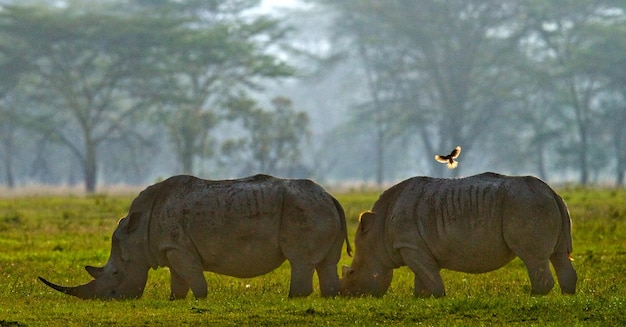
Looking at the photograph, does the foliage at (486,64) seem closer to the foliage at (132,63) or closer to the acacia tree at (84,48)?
the foliage at (132,63)

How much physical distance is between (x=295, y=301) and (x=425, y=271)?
4.77 feet

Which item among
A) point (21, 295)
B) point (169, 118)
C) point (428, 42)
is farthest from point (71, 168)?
point (21, 295)

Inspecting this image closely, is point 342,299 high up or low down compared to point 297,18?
down

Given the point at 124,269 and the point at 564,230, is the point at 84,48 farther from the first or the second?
the point at 564,230

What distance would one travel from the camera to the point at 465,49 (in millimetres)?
61781

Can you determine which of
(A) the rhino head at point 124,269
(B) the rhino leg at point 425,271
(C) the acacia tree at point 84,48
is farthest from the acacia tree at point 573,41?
(A) the rhino head at point 124,269

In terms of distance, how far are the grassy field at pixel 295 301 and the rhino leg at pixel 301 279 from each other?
198 millimetres

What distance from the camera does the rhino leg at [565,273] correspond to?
42.9 ft

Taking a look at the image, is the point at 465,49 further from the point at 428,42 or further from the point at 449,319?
the point at 449,319

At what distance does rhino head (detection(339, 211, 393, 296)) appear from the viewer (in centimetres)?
1363

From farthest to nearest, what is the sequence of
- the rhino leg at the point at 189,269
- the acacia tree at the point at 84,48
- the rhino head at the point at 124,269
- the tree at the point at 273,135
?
the tree at the point at 273,135, the acacia tree at the point at 84,48, the rhino head at the point at 124,269, the rhino leg at the point at 189,269

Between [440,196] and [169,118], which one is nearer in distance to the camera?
[440,196]

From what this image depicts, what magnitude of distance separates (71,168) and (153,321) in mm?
65523

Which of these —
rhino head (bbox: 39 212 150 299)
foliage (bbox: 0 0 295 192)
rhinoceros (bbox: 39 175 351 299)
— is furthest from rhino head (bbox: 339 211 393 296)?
foliage (bbox: 0 0 295 192)
